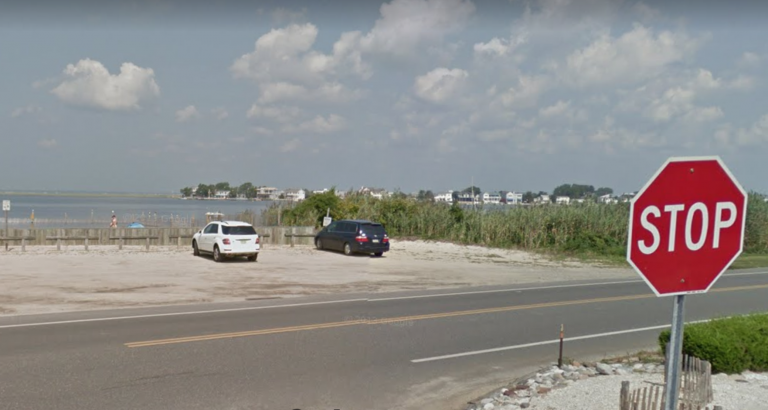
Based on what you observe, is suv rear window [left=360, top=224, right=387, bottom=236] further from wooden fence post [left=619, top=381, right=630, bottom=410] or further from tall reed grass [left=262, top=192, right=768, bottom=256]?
wooden fence post [left=619, top=381, right=630, bottom=410]

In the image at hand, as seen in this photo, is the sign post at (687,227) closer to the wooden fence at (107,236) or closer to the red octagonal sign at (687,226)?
the red octagonal sign at (687,226)

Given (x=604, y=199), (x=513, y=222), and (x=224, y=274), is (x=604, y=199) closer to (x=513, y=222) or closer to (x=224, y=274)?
(x=513, y=222)

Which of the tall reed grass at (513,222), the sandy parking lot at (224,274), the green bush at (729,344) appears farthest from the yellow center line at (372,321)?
the tall reed grass at (513,222)

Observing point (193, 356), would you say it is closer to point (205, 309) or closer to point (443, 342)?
point (443, 342)

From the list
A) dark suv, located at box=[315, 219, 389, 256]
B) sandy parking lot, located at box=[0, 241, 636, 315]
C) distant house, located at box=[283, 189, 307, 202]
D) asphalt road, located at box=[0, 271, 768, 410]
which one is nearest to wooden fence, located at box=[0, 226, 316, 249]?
sandy parking lot, located at box=[0, 241, 636, 315]

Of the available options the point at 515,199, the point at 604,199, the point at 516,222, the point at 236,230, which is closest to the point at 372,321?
the point at 236,230

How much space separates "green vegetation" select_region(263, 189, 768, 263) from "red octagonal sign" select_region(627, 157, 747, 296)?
3080 cm

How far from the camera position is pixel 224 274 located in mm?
23281

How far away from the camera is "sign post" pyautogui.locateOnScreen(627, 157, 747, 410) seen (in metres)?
3.71

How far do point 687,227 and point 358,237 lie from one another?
92.8 ft

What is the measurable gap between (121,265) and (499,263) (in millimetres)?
16109

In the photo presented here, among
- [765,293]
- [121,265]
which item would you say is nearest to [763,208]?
[765,293]

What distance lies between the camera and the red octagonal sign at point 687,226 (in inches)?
146

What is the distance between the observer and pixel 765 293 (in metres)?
20.3
